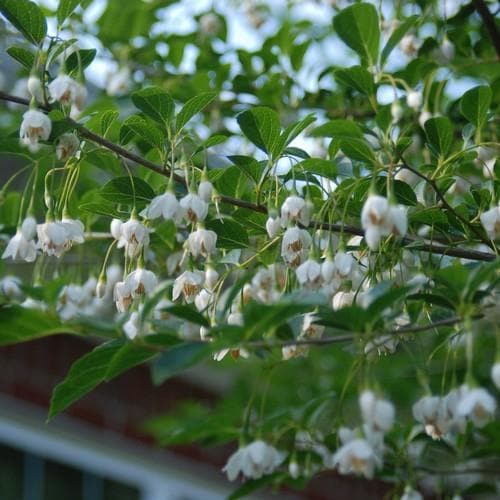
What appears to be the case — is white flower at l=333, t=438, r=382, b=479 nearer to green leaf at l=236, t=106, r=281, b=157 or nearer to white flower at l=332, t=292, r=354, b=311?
white flower at l=332, t=292, r=354, b=311

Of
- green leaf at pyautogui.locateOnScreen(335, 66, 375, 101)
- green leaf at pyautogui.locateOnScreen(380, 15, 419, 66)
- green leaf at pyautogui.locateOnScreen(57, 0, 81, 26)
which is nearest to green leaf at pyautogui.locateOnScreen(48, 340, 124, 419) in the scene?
green leaf at pyautogui.locateOnScreen(57, 0, 81, 26)

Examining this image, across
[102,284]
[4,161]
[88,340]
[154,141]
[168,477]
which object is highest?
[154,141]

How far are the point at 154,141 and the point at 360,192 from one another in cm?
51

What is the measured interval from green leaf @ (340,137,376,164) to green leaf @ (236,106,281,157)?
6.8 inches

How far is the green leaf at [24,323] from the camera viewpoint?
→ 2.06 m

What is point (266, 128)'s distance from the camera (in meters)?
2.66

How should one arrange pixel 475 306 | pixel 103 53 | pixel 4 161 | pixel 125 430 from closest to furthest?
pixel 475 306
pixel 103 53
pixel 4 161
pixel 125 430

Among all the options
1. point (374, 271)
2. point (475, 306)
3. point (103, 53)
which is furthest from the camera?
point (103, 53)

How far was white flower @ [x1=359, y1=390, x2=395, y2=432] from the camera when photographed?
2.19 m

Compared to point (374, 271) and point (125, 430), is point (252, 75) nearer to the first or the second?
point (374, 271)

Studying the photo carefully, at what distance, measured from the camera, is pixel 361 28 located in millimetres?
3123

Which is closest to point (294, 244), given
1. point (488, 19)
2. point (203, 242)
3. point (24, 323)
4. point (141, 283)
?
point (203, 242)

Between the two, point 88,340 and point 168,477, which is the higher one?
point 88,340

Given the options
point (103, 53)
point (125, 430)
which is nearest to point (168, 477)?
point (125, 430)
